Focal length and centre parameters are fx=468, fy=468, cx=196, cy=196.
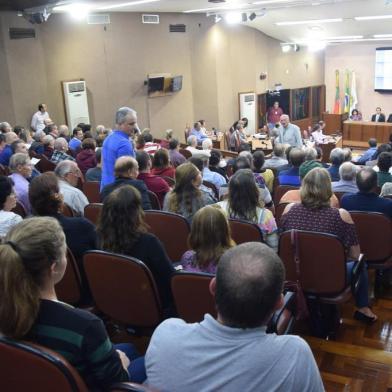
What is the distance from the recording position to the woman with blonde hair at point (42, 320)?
137 centimetres

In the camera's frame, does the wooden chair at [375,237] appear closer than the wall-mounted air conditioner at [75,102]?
Yes

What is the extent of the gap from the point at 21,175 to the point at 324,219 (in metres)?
2.76

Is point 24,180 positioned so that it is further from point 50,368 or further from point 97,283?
point 50,368

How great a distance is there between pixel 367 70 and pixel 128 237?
16724 millimetres

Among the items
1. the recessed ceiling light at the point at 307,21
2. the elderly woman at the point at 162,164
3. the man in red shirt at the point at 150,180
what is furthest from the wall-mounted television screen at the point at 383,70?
the man in red shirt at the point at 150,180

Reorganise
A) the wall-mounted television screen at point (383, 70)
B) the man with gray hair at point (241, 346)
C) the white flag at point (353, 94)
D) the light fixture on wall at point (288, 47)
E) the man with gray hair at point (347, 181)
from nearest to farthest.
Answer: the man with gray hair at point (241, 346) → the man with gray hair at point (347, 181) → the light fixture on wall at point (288, 47) → the wall-mounted television screen at point (383, 70) → the white flag at point (353, 94)

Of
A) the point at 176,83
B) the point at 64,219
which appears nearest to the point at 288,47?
the point at 176,83

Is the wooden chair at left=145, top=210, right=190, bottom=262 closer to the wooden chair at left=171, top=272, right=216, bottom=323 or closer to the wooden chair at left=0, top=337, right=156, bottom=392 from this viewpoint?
the wooden chair at left=171, top=272, right=216, bottom=323

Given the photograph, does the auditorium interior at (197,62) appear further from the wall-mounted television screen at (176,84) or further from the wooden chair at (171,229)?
the wooden chair at (171,229)

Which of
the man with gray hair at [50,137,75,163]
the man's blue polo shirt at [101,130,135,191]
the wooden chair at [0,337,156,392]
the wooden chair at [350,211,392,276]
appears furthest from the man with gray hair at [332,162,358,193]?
the man with gray hair at [50,137,75,163]

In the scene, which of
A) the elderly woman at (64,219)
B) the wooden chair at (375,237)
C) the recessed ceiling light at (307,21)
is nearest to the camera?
the elderly woman at (64,219)

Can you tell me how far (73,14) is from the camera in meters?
10.0

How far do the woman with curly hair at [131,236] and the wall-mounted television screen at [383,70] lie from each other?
635 inches

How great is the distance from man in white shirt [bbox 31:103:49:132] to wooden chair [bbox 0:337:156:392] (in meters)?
8.59
